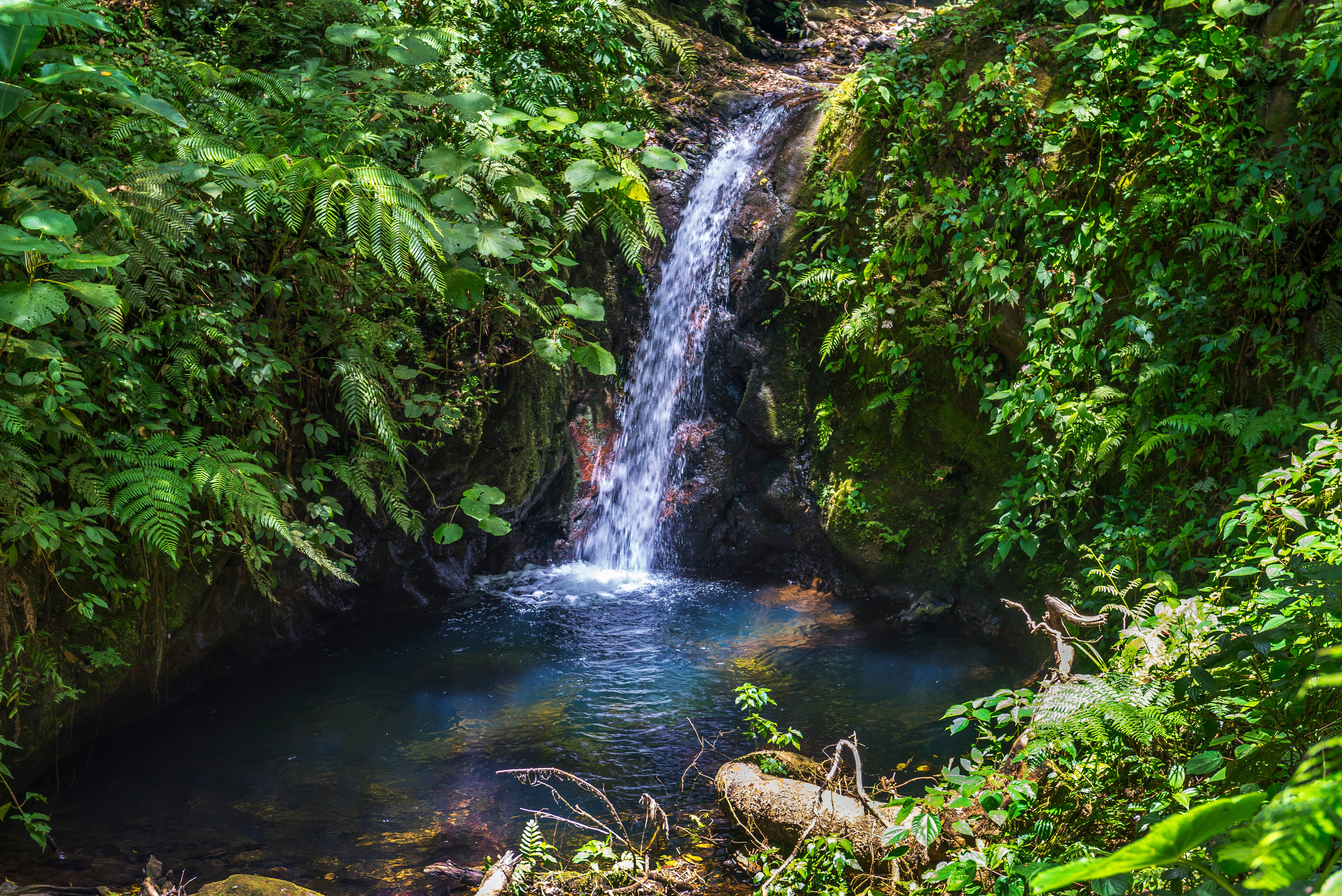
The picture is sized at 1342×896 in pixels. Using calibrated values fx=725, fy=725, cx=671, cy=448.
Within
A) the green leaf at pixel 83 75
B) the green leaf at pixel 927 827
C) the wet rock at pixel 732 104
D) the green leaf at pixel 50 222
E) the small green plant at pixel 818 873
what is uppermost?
the wet rock at pixel 732 104

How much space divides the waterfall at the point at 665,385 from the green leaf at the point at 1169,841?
696 centimetres

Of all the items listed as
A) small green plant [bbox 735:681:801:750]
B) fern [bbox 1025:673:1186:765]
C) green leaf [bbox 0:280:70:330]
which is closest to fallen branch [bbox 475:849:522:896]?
small green plant [bbox 735:681:801:750]

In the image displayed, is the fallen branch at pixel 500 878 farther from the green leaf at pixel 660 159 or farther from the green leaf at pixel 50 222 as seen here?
the green leaf at pixel 660 159

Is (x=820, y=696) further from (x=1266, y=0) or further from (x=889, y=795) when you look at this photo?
(x=1266, y=0)

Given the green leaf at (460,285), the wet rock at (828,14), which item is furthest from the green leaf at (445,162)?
the wet rock at (828,14)

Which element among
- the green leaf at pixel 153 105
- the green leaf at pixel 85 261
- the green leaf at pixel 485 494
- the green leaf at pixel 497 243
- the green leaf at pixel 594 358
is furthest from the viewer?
the green leaf at pixel 485 494

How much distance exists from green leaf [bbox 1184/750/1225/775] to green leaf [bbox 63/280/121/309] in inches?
153

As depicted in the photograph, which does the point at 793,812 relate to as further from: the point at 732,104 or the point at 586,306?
the point at 732,104

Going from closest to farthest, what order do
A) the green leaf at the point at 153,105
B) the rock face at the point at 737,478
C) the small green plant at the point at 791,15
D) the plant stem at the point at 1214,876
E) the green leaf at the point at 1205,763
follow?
the plant stem at the point at 1214,876, the green leaf at the point at 1205,763, the green leaf at the point at 153,105, the rock face at the point at 737,478, the small green plant at the point at 791,15

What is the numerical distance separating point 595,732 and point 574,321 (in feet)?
12.6

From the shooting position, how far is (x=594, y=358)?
13.8 feet

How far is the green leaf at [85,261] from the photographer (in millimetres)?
2777

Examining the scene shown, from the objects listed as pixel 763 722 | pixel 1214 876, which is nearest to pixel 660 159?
pixel 763 722

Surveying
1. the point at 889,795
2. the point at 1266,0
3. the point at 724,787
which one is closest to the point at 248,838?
the point at 724,787
